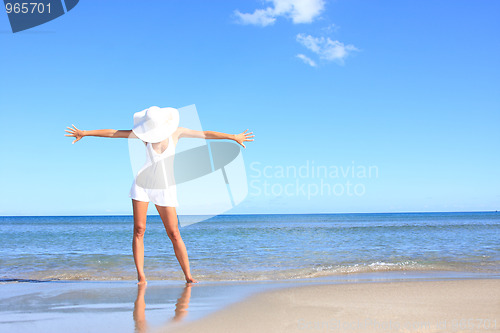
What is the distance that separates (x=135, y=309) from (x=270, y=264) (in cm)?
499

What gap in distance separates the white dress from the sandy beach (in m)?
1.67

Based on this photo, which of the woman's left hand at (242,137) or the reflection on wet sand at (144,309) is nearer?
the reflection on wet sand at (144,309)

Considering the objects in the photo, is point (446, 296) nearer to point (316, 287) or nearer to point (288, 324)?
point (316, 287)

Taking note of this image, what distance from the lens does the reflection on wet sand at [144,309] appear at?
3129mm

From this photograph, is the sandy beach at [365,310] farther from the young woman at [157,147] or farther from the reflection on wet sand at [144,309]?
the young woman at [157,147]

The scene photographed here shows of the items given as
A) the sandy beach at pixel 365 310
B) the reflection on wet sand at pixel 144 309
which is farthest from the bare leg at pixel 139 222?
the sandy beach at pixel 365 310

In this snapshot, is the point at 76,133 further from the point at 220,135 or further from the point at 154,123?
the point at 220,135

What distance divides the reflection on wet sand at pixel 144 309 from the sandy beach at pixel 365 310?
214 millimetres

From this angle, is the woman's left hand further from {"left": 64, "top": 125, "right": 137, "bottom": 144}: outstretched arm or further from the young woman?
{"left": 64, "top": 125, "right": 137, "bottom": 144}: outstretched arm

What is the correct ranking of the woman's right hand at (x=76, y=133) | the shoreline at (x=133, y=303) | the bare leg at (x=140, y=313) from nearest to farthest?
the bare leg at (x=140, y=313) → the shoreline at (x=133, y=303) → the woman's right hand at (x=76, y=133)

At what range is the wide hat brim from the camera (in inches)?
182

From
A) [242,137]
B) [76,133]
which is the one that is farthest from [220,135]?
[76,133]

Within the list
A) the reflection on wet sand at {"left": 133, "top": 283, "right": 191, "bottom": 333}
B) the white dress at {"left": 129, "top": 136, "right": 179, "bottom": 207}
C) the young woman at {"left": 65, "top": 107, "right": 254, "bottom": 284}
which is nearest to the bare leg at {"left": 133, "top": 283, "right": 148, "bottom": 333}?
the reflection on wet sand at {"left": 133, "top": 283, "right": 191, "bottom": 333}

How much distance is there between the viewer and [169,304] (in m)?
3.90
